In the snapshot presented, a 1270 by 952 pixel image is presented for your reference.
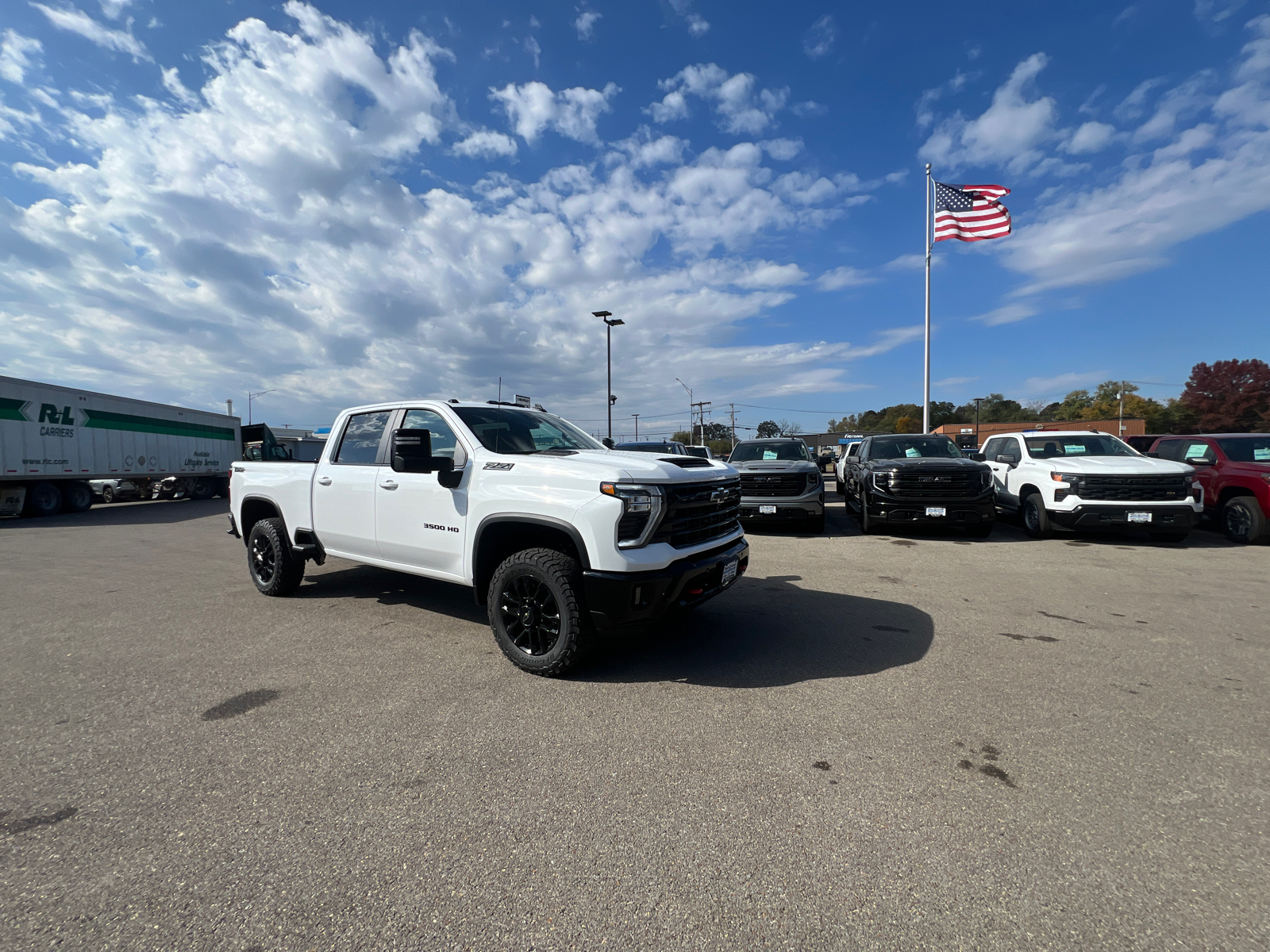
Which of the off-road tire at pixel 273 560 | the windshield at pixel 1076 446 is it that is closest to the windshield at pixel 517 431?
the off-road tire at pixel 273 560

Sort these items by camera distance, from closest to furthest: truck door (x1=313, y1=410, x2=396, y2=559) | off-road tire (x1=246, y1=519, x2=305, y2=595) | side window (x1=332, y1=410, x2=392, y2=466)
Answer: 1. truck door (x1=313, y1=410, x2=396, y2=559)
2. side window (x1=332, y1=410, x2=392, y2=466)
3. off-road tire (x1=246, y1=519, x2=305, y2=595)

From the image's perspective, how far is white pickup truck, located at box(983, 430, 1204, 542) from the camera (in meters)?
8.21

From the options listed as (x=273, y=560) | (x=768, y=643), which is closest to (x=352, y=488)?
(x=273, y=560)

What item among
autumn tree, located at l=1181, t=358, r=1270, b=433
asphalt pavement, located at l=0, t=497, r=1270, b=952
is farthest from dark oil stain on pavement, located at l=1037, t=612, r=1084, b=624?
autumn tree, located at l=1181, t=358, r=1270, b=433

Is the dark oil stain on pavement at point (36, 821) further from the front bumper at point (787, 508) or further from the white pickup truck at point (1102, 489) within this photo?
the white pickup truck at point (1102, 489)

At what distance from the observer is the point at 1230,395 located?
69.8 metres

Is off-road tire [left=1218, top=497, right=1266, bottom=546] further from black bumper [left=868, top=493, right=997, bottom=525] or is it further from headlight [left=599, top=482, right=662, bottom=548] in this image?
headlight [left=599, top=482, right=662, bottom=548]

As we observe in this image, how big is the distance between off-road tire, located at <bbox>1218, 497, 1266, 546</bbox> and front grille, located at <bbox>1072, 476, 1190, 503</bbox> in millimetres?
1523

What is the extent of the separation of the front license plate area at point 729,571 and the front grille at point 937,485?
583cm

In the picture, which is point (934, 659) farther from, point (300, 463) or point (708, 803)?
point (300, 463)

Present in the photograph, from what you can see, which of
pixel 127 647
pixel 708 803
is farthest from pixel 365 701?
pixel 127 647

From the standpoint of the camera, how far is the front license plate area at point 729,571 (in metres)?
4.10

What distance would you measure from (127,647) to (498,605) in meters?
3.10

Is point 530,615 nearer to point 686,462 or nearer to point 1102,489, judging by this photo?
point 686,462
